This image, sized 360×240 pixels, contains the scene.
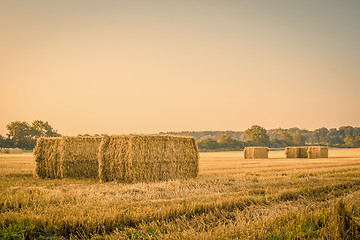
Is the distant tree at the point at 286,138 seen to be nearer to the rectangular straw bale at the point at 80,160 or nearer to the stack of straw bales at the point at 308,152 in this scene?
the stack of straw bales at the point at 308,152

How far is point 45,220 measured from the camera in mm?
5070

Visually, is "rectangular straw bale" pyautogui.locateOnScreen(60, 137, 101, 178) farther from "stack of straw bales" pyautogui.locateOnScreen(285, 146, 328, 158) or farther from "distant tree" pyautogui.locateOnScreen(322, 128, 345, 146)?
"distant tree" pyautogui.locateOnScreen(322, 128, 345, 146)

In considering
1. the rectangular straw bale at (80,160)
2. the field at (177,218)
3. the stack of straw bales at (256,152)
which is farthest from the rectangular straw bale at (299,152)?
the field at (177,218)

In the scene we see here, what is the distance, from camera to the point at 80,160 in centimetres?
1379

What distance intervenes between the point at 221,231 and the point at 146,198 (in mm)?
3326

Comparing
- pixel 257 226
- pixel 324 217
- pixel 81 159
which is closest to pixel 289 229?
pixel 257 226

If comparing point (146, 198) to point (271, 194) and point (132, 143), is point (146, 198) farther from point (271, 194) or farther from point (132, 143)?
point (132, 143)

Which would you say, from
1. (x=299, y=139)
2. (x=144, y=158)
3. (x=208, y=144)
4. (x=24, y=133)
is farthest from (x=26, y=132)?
(x=144, y=158)

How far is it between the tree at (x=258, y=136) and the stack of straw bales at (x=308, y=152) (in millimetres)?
47304

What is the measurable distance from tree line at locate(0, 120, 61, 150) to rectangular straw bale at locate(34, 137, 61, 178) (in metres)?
66.9

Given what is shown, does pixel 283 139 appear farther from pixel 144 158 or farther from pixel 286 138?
pixel 144 158

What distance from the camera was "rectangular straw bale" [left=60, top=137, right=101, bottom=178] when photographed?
13.7 meters

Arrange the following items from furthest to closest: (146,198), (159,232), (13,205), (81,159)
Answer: (81,159), (146,198), (13,205), (159,232)

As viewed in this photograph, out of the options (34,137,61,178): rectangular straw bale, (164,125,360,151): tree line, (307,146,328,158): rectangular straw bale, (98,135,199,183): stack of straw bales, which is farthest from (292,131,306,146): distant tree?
(34,137,61,178): rectangular straw bale
